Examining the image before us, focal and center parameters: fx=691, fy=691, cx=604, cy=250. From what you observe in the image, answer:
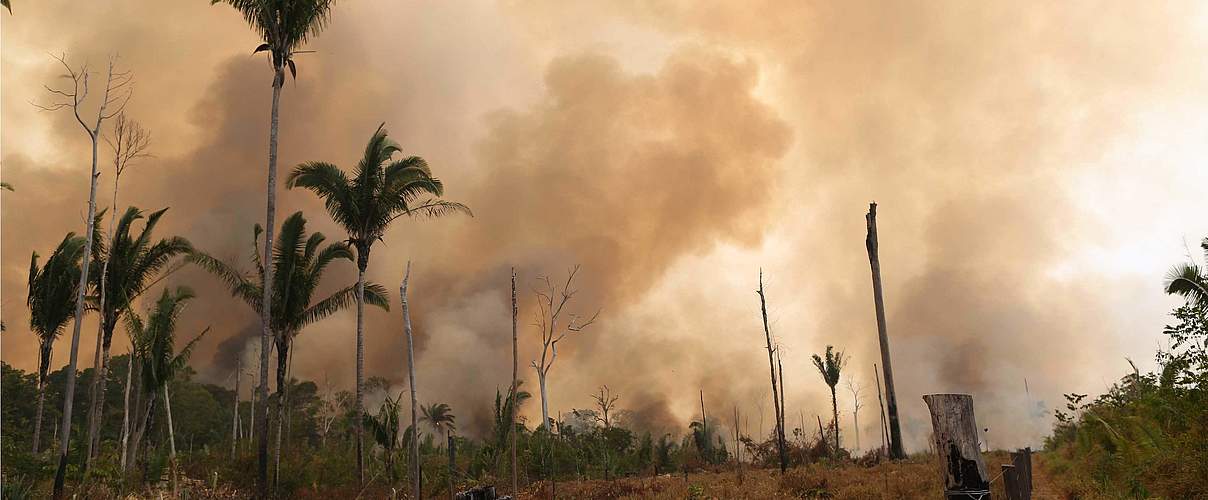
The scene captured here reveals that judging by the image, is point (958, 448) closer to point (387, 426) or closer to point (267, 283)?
point (267, 283)

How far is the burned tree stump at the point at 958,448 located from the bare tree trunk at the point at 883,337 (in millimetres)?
20726

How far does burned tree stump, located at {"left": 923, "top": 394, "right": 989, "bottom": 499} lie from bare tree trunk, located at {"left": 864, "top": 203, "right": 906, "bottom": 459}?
2073 centimetres

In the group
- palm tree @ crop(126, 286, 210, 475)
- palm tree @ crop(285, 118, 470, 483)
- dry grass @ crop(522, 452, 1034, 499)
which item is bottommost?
dry grass @ crop(522, 452, 1034, 499)

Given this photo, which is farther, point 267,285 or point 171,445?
point 171,445

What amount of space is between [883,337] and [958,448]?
74.4 feet

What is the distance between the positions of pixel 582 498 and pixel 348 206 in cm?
1299

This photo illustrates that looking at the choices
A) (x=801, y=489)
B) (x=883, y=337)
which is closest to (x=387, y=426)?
(x=801, y=489)

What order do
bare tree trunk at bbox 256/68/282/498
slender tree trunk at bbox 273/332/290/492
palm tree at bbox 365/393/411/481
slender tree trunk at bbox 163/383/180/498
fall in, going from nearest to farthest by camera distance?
slender tree trunk at bbox 163/383/180/498
bare tree trunk at bbox 256/68/282/498
slender tree trunk at bbox 273/332/290/492
palm tree at bbox 365/393/411/481

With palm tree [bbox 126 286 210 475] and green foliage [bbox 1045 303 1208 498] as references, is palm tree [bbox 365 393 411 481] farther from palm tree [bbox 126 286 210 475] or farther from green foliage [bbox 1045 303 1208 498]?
green foliage [bbox 1045 303 1208 498]

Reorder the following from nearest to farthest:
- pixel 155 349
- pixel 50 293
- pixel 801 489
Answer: pixel 801 489, pixel 155 349, pixel 50 293

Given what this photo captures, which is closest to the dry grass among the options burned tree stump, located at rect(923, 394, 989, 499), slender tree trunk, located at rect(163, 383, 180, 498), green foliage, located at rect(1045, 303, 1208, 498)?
green foliage, located at rect(1045, 303, 1208, 498)

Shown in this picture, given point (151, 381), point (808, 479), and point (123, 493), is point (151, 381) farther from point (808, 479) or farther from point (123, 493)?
point (808, 479)

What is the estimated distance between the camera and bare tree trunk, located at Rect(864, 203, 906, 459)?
26016mm

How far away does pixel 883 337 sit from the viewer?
91.5 ft
